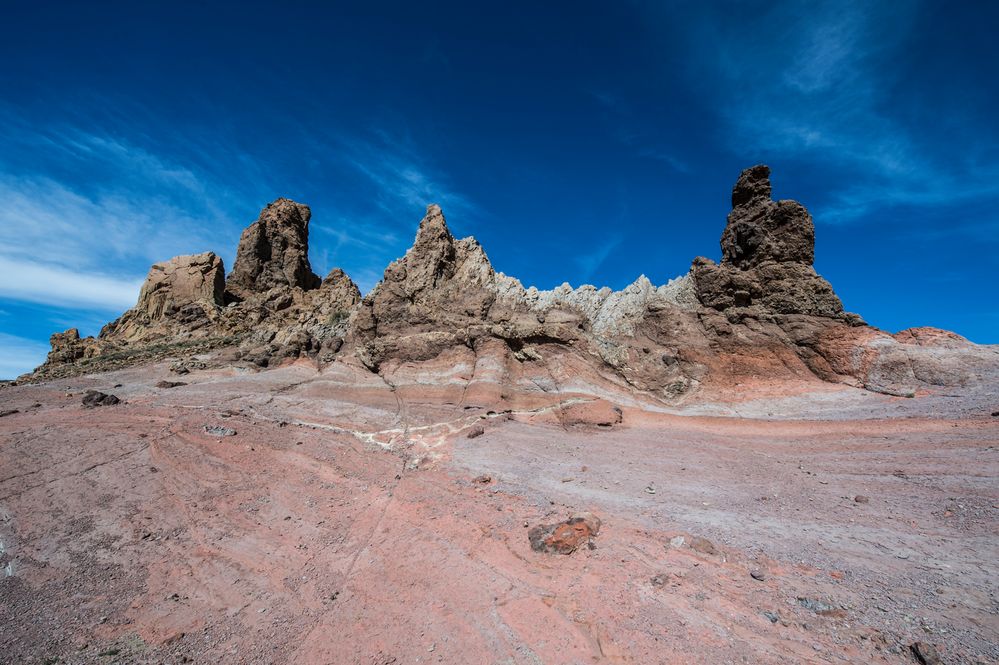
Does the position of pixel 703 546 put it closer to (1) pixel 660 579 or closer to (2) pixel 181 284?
(1) pixel 660 579

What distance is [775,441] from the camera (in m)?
13.6

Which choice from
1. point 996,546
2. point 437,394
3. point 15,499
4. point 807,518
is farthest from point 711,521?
point 15,499

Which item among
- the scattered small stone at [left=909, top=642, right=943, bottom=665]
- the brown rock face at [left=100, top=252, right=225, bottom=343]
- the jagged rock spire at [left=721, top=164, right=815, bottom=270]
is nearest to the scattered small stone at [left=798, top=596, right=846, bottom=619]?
the scattered small stone at [left=909, top=642, right=943, bottom=665]

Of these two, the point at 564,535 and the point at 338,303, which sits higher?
the point at 338,303

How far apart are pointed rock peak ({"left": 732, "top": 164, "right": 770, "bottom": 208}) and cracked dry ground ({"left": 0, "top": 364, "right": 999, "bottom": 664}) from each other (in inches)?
432

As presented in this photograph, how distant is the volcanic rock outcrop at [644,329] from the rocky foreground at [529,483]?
12 centimetres

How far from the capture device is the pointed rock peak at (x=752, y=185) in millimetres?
21797

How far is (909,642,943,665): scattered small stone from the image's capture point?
176 inches

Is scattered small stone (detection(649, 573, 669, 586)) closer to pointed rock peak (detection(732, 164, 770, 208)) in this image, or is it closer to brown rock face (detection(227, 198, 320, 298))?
pointed rock peak (detection(732, 164, 770, 208))

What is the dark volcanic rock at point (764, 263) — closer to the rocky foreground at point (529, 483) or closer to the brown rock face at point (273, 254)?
the rocky foreground at point (529, 483)

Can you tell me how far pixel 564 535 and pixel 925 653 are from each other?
4.61 meters

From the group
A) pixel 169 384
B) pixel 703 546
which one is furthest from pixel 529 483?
pixel 169 384

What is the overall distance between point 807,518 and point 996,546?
2.45 meters

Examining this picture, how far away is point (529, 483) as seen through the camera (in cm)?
1170
